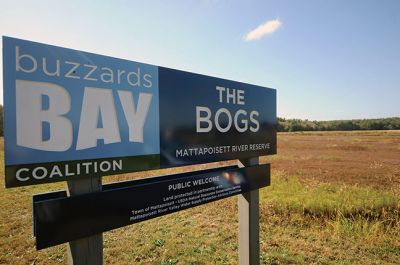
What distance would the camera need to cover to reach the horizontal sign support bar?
177 cm

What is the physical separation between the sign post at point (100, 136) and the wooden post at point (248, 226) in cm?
45

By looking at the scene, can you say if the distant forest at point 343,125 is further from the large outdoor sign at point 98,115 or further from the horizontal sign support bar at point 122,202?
the large outdoor sign at point 98,115

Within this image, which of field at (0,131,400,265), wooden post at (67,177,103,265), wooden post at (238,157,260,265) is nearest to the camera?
wooden post at (67,177,103,265)

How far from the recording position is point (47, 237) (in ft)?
5.72

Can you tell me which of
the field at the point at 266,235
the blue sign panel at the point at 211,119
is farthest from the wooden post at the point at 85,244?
the field at the point at 266,235

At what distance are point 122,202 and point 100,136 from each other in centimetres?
55

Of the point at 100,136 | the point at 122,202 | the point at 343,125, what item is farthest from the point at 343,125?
the point at 100,136

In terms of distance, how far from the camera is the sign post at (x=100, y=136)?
66.4 inches

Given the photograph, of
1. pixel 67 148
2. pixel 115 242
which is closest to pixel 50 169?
pixel 67 148

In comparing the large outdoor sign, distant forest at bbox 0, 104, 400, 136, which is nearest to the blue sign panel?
the large outdoor sign

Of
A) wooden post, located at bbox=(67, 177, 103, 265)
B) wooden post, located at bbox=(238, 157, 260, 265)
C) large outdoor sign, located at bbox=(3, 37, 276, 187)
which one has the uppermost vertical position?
large outdoor sign, located at bbox=(3, 37, 276, 187)

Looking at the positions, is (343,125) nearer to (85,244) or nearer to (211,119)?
(211,119)

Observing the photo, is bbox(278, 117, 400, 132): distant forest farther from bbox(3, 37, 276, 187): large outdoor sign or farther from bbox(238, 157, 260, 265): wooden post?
bbox(3, 37, 276, 187): large outdoor sign

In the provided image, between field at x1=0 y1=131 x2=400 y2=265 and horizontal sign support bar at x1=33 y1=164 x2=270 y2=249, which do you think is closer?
horizontal sign support bar at x1=33 y1=164 x2=270 y2=249
